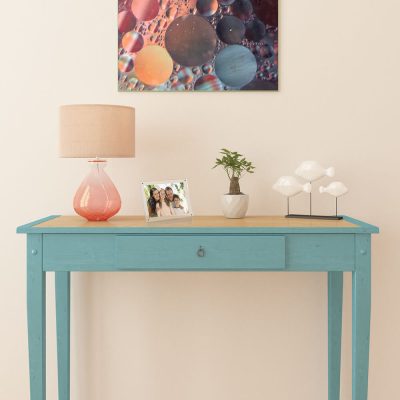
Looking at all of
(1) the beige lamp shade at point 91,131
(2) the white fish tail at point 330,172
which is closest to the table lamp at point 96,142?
(1) the beige lamp shade at point 91,131

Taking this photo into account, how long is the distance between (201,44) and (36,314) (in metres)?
1.31

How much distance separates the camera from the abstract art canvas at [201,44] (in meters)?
2.30

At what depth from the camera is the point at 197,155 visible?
7.62 feet

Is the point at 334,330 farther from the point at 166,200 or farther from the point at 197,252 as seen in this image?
the point at 166,200

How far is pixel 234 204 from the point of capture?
2.05m

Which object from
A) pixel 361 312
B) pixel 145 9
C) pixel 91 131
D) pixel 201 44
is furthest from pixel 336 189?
pixel 145 9

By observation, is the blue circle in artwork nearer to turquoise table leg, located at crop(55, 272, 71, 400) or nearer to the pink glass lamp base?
the pink glass lamp base

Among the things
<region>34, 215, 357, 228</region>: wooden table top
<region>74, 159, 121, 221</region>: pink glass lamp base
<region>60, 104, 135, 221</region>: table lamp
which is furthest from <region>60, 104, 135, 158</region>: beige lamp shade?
<region>34, 215, 357, 228</region>: wooden table top

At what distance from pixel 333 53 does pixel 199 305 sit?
4.13 ft

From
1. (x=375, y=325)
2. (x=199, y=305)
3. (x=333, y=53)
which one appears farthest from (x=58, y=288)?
(x=333, y=53)

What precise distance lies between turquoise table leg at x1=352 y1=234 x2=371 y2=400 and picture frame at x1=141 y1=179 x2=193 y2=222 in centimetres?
65

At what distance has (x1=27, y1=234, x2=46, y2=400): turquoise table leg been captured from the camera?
1803mm

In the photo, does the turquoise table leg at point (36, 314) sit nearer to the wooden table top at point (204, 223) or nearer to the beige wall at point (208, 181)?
the wooden table top at point (204, 223)

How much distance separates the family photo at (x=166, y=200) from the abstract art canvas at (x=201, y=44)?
1.68 ft
